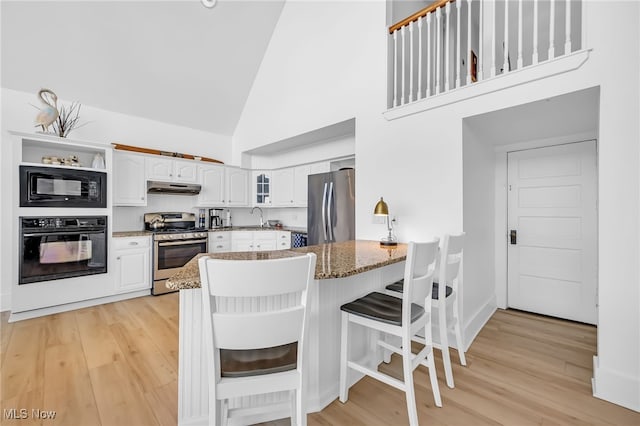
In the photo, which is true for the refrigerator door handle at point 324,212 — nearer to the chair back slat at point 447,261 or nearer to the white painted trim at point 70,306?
the chair back slat at point 447,261

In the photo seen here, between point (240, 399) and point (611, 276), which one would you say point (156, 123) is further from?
point (611, 276)

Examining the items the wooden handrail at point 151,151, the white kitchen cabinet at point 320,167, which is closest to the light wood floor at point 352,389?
the wooden handrail at point 151,151

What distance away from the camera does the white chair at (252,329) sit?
972mm

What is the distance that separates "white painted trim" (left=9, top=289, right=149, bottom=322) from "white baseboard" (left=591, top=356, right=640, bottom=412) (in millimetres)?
4859


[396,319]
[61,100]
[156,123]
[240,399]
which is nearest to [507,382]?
[396,319]

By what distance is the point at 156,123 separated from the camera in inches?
182

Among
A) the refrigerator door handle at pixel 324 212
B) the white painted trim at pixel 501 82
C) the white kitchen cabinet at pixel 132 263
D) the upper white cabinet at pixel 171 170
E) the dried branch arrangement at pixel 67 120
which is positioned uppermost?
the dried branch arrangement at pixel 67 120

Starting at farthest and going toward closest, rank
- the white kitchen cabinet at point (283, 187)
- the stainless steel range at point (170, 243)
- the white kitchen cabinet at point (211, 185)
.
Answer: the white kitchen cabinet at point (283, 187) → the white kitchen cabinet at point (211, 185) → the stainless steel range at point (170, 243)

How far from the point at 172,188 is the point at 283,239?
1.97 m

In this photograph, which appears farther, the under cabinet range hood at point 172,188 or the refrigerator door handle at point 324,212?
the under cabinet range hood at point 172,188

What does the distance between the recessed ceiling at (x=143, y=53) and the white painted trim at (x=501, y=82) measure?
2.99 metres

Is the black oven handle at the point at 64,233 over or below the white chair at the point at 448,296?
over

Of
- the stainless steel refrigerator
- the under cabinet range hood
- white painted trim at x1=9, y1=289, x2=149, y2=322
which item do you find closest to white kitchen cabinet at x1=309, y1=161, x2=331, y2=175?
the stainless steel refrigerator

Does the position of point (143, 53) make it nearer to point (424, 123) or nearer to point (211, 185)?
point (211, 185)
